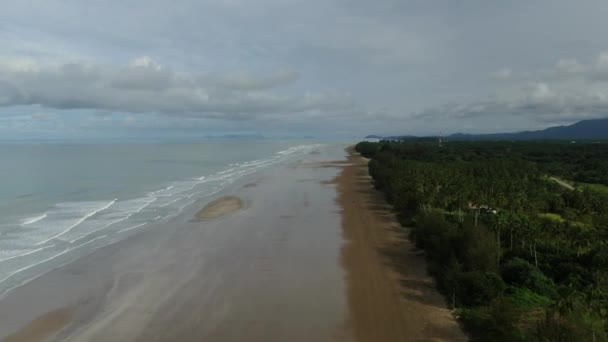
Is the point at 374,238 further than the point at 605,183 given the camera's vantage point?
No

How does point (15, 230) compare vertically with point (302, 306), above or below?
above

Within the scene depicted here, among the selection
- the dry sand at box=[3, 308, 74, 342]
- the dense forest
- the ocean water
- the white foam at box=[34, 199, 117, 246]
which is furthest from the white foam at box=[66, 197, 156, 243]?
the dense forest

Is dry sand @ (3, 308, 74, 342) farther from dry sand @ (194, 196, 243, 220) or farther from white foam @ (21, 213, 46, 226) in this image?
white foam @ (21, 213, 46, 226)

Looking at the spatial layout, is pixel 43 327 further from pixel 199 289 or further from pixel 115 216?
pixel 115 216

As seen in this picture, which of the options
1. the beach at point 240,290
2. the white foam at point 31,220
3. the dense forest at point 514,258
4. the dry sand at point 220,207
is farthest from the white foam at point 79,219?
the dense forest at point 514,258

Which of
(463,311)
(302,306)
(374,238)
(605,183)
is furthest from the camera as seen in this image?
(605,183)

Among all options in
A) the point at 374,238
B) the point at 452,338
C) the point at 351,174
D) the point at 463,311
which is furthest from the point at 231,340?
the point at 351,174

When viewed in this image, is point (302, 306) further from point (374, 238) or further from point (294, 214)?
point (294, 214)
